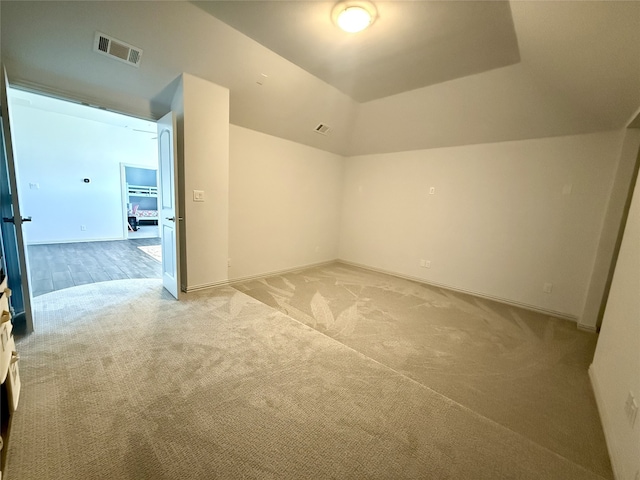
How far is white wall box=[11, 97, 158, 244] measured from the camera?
17.0 ft

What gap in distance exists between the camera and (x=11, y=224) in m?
2.06

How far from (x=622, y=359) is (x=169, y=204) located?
3.94 metres

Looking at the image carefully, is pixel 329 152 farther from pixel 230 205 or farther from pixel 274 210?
pixel 230 205

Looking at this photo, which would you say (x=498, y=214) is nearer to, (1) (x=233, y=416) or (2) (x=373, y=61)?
(2) (x=373, y=61)

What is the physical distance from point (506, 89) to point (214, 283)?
13.5ft

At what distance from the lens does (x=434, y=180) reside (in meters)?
4.07

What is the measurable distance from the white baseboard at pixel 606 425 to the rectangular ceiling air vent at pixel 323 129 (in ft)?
13.2

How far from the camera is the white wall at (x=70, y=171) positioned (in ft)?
17.0

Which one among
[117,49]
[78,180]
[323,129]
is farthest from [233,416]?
[78,180]

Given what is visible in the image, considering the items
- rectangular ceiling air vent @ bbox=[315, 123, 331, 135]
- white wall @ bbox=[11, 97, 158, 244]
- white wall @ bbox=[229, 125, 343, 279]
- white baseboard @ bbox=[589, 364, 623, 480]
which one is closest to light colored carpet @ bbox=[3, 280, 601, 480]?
white baseboard @ bbox=[589, 364, 623, 480]

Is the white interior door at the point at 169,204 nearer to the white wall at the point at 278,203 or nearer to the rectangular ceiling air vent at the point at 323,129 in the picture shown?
the white wall at the point at 278,203

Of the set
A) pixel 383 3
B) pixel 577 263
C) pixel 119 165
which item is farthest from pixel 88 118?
pixel 577 263

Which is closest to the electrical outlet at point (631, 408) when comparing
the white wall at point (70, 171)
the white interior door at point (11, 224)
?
the white interior door at point (11, 224)

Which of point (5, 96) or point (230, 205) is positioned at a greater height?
point (5, 96)
